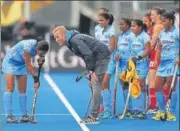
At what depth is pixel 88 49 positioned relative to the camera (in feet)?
43.3

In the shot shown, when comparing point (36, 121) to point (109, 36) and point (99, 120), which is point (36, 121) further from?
point (109, 36)

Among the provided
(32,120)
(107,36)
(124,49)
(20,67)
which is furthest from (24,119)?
(124,49)

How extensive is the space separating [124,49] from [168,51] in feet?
3.61

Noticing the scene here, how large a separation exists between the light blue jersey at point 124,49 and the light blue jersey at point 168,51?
2.94 feet

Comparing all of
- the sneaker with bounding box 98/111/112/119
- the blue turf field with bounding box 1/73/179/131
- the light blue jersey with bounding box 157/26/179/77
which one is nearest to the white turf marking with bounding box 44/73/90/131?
the blue turf field with bounding box 1/73/179/131

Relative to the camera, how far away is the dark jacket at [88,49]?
1312 centimetres

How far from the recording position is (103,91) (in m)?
14.9

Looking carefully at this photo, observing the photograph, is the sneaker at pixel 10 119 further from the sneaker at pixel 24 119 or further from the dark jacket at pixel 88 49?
the dark jacket at pixel 88 49

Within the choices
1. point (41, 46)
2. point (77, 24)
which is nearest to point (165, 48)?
point (41, 46)

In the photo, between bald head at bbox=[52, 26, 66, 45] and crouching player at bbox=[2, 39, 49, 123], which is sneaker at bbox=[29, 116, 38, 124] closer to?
crouching player at bbox=[2, 39, 49, 123]

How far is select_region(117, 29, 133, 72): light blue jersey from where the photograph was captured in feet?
49.3

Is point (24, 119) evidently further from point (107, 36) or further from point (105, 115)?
point (107, 36)

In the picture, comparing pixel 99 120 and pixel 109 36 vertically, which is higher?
pixel 109 36

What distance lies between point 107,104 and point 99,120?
611mm
